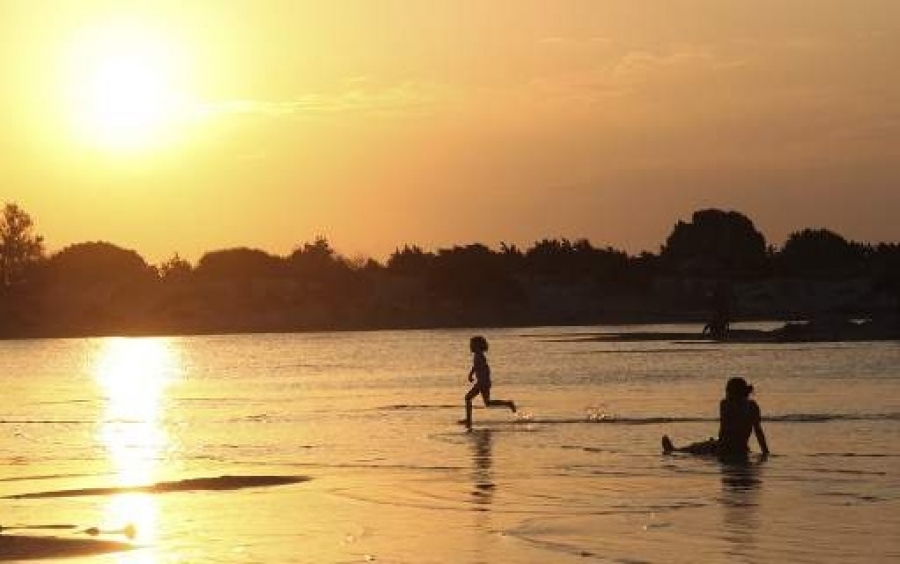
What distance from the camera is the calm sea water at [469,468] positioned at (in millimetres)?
17984

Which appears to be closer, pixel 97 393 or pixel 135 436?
pixel 135 436

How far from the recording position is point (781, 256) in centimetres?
13900

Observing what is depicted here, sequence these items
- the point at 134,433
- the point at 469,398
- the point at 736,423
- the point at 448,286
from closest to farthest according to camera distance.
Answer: the point at 736,423, the point at 469,398, the point at 134,433, the point at 448,286

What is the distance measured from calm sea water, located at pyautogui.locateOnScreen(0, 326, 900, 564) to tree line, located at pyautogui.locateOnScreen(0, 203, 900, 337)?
70784 mm

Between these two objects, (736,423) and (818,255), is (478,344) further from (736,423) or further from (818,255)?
(818,255)

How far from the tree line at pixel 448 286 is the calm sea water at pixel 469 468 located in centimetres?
7078

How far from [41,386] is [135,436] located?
24258mm

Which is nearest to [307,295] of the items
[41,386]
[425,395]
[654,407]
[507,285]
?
[507,285]

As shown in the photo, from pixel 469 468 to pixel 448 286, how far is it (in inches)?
4137

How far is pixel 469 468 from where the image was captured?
2544 centimetres

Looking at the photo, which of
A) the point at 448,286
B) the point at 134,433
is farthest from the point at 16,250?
the point at 134,433

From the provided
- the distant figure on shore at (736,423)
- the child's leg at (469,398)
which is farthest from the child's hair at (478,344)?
the distant figure on shore at (736,423)

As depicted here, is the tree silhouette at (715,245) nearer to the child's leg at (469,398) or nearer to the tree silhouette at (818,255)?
the tree silhouette at (818,255)

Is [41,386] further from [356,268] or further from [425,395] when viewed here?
[356,268]
